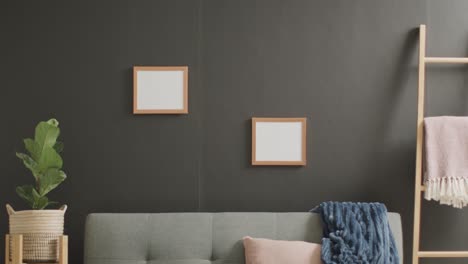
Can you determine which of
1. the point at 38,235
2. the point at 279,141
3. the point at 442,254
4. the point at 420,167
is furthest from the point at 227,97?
the point at 442,254

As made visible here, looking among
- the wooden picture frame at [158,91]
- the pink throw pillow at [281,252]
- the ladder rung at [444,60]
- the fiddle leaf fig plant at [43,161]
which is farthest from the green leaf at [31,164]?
the ladder rung at [444,60]

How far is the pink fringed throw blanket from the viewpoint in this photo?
11.3 ft

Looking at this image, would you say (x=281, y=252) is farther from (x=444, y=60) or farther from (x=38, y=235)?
(x=444, y=60)

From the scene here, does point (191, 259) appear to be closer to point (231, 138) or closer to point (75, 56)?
point (231, 138)

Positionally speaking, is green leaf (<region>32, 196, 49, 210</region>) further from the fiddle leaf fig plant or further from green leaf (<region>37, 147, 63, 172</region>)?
green leaf (<region>37, 147, 63, 172</region>)

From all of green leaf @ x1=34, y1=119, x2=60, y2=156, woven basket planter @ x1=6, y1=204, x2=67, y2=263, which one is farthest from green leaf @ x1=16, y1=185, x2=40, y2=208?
green leaf @ x1=34, y1=119, x2=60, y2=156

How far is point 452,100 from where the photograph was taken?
3.70m

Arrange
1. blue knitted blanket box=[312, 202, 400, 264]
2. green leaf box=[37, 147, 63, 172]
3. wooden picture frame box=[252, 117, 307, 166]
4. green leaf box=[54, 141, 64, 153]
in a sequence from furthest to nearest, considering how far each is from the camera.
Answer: wooden picture frame box=[252, 117, 307, 166] → green leaf box=[54, 141, 64, 153] → green leaf box=[37, 147, 63, 172] → blue knitted blanket box=[312, 202, 400, 264]

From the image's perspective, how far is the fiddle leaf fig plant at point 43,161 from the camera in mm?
3305

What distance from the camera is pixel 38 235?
3248 mm

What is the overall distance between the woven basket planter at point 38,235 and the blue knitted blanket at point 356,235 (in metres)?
1.21

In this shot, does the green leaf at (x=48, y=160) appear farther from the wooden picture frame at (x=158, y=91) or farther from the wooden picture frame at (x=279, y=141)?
the wooden picture frame at (x=279, y=141)

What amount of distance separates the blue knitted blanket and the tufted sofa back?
0.09 metres

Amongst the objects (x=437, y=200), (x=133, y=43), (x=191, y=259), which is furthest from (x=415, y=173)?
(x=133, y=43)
